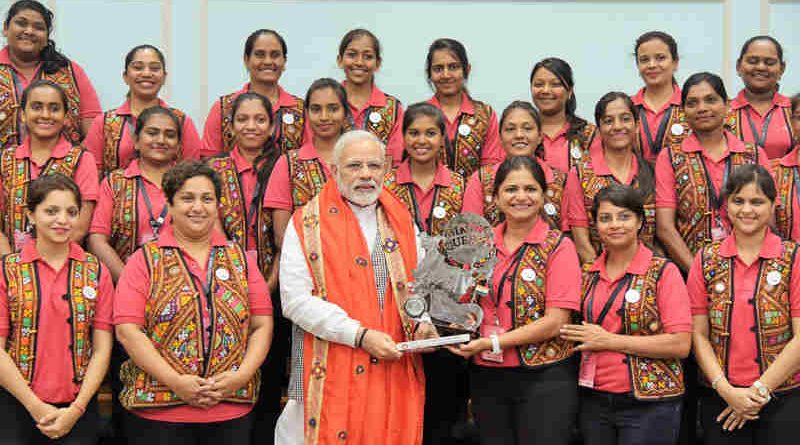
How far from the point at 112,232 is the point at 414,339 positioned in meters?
1.49

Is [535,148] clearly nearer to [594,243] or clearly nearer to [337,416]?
[594,243]

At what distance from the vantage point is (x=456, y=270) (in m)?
3.92

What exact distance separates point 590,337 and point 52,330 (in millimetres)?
2054

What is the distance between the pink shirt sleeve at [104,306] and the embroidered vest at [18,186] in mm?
736

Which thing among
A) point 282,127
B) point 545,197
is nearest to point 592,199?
point 545,197

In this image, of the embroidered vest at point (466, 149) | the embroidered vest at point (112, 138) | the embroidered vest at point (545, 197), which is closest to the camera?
the embroidered vest at point (545, 197)

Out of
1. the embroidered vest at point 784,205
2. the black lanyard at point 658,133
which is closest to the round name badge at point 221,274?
the black lanyard at point 658,133

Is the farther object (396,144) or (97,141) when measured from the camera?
(396,144)

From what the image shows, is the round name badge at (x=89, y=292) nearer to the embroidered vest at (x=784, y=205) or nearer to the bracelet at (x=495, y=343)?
the bracelet at (x=495, y=343)

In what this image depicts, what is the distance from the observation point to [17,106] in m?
5.16

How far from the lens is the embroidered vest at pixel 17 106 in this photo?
5.14 metres

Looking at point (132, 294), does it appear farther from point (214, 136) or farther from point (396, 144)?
point (396, 144)

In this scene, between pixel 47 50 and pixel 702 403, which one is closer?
pixel 702 403

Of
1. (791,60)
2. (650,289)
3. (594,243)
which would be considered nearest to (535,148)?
(594,243)
